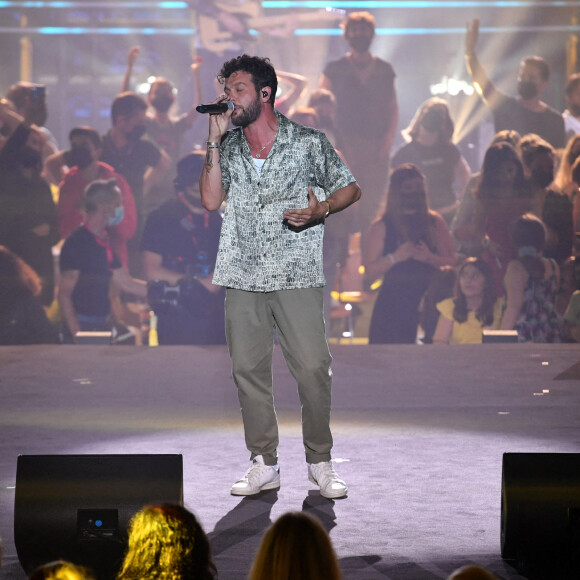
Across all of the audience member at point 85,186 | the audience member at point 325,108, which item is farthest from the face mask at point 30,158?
the audience member at point 325,108

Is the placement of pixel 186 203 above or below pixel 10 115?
below

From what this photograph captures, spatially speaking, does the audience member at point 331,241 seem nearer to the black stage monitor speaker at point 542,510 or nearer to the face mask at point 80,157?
the face mask at point 80,157

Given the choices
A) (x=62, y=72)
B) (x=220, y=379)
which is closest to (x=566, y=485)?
(x=220, y=379)

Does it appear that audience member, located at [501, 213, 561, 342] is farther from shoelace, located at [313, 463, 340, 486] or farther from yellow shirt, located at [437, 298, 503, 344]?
shoelace, located at [313, 463, 340, 486]

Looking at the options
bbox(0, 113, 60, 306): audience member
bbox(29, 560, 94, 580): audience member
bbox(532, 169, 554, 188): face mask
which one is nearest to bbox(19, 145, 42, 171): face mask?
bbox(0, 113, 60, 306): audience member

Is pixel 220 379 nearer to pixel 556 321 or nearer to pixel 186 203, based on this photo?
pixel 186 203

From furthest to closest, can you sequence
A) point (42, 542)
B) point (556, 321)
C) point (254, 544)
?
point (556, 321), point (254, 544), point (42, 542)

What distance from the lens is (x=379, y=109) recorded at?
9.06 meters

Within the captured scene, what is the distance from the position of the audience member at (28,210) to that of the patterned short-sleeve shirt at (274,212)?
5424 millimetres

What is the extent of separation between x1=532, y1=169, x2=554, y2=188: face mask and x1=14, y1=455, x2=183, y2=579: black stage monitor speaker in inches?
266

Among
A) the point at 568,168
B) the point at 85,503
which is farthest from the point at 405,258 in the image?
the point at 85,503

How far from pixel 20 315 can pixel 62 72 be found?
2.17 meters

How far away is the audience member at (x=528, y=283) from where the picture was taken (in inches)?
347

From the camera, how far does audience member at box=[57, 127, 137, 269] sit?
8.82 metres
